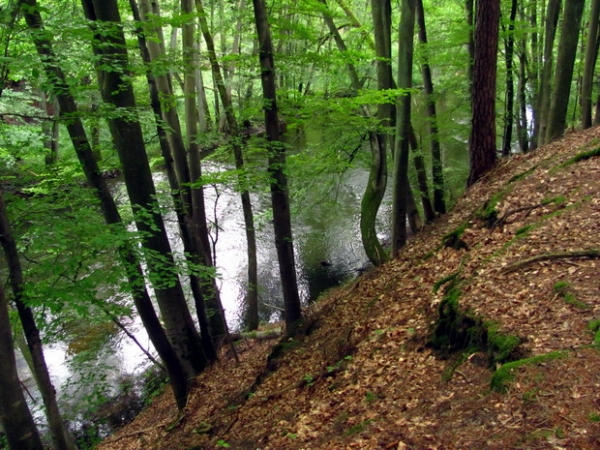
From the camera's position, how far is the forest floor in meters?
3.49

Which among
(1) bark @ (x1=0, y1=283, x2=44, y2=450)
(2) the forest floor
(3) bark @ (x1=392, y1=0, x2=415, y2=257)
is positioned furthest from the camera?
(3) bark @ (x1=392, y1=0, x2=415, y2=257)

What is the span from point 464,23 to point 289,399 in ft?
34.0

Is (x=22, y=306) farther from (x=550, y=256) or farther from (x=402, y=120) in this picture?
(x=402, y=120)

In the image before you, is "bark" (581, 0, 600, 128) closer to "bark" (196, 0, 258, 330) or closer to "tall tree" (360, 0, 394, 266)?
"tall tree" (360, 0, 394, 266)

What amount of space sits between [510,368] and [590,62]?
10.2m

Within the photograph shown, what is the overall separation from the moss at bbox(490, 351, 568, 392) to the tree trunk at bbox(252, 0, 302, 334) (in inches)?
171

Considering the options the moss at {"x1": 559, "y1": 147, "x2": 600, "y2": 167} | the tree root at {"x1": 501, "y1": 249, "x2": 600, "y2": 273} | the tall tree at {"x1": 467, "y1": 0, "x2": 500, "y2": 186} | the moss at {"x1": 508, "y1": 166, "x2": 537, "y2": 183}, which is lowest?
the tree root at {"x1": 501, "y1": 249, "x2": 600, "y2": 273}

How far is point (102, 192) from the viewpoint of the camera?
6820mm

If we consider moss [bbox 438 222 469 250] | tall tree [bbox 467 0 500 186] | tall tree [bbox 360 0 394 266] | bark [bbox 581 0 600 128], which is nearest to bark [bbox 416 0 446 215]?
tall tree [bbox 360 0 394 266]

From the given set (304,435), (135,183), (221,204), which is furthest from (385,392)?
(221,204)

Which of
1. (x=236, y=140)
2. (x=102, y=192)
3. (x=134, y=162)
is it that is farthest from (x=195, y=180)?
(x=102, y=192)

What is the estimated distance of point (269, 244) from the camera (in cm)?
→ 1703

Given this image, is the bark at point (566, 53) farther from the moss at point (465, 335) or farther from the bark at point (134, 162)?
the bark at point (134, 162)

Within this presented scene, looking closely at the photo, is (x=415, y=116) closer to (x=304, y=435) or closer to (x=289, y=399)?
(x=289, y=399)
